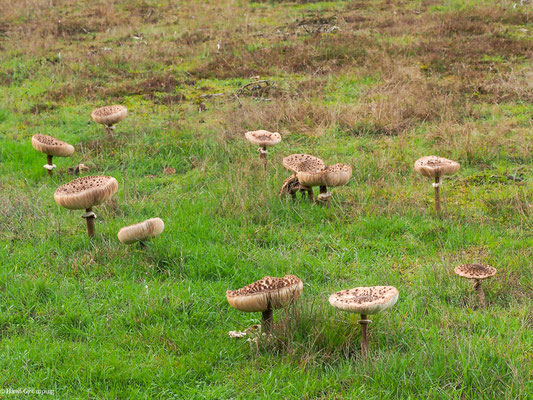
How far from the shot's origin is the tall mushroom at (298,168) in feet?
22.8

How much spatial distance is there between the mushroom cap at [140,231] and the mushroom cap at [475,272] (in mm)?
2843

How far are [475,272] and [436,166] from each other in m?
1.99

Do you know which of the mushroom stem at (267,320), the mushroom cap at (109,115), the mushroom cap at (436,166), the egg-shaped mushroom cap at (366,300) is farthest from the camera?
the mushroom cap at (109,115)

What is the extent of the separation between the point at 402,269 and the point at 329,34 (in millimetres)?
11908

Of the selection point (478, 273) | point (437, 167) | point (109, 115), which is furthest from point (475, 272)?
point (109, 115)

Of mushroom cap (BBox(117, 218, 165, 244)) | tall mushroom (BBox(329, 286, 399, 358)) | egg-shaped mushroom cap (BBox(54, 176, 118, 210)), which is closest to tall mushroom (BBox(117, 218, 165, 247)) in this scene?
mushroom cap (BBox(117, 218, 165, 244))

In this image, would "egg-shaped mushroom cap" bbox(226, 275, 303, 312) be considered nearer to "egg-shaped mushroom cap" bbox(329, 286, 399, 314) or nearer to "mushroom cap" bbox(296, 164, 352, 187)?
"egg-shaped mushroom cap" bbox(329, 286, 399, 314)

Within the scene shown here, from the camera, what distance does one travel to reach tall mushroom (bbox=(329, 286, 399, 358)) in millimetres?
3828

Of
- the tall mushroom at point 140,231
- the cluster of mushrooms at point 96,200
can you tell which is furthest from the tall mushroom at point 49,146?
the tall mushroom at point 140,231

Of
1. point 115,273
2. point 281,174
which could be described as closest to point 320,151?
point 281,174

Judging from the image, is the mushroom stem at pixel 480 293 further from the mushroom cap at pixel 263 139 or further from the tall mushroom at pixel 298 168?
the mushroom cap at pixel 263 139

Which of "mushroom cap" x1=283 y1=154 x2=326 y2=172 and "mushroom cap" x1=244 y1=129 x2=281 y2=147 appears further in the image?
"mushroom cap" x1=244 y1=129 x2=281 y2=147

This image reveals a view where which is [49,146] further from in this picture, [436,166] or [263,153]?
[436,166]

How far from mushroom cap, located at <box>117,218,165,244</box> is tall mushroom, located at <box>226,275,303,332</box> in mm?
1745
